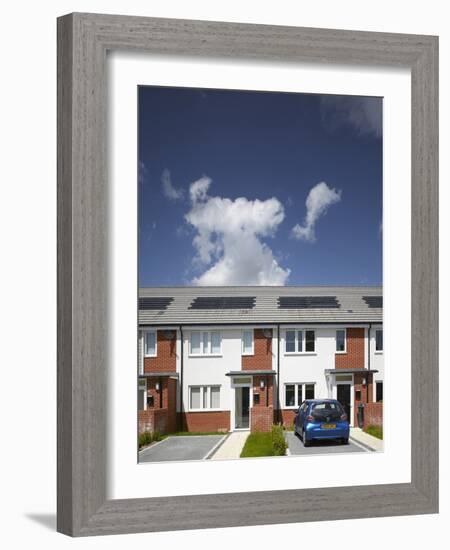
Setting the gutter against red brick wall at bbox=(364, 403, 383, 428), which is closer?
red brick wall at bbox=(364, 403, 383, 428)

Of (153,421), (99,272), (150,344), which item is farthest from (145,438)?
(99,272)

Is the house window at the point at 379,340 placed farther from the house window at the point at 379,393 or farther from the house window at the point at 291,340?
the house window at the point at 291,340

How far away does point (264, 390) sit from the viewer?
9.47m

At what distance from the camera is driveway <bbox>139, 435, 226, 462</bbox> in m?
7.41

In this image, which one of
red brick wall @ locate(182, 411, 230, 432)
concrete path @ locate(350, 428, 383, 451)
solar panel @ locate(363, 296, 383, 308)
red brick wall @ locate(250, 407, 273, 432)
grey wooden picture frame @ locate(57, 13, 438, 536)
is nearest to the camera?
grey wooden picture frame @ locate(57, 13, 438, 536)

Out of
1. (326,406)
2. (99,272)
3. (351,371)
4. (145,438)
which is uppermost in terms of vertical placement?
(99,272)

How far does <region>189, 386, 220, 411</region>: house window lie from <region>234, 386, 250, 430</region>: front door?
22cm

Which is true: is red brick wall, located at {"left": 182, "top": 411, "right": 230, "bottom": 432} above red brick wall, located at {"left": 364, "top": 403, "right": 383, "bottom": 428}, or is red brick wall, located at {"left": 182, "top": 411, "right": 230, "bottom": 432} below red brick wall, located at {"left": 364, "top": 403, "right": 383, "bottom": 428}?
below

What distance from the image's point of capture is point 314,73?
759cm

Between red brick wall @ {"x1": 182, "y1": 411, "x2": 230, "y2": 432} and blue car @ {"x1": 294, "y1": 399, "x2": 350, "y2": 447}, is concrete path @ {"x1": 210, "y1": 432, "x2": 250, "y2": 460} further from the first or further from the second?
blue car @ {"x1": 294, "y1": 399, "x2": 350, "y2": 447}

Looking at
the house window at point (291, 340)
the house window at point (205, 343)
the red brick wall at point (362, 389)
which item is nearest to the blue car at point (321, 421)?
the red brick wall at point (362, 389)

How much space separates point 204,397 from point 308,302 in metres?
1.40

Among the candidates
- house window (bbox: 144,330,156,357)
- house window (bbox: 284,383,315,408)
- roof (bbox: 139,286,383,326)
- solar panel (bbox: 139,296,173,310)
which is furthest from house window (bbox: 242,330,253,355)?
house window (bbox: 144,330,156,357)

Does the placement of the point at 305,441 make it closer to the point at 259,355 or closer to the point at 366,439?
the point at 366,439
